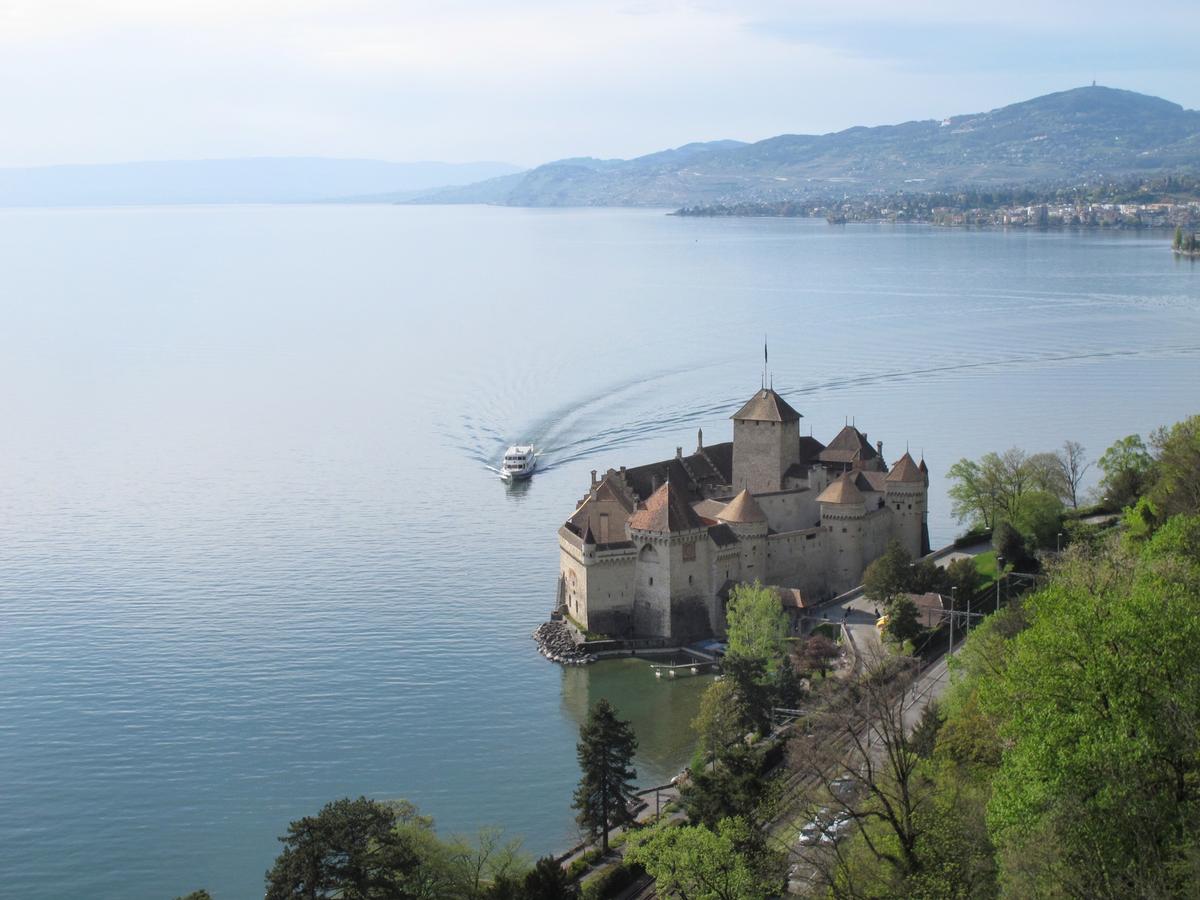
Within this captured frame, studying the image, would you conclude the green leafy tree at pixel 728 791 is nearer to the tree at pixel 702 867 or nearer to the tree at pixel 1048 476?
the tree at pixel 702 867

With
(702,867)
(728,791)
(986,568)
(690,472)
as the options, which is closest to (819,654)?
(728,791)

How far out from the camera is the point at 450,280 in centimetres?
16238

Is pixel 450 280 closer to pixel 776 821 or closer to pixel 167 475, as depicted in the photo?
pixel 167 475

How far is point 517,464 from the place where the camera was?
65.7 m

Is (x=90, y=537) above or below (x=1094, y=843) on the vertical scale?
below

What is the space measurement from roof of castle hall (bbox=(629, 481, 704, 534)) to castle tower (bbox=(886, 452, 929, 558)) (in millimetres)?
8108

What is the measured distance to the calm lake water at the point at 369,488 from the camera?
3500 centimetres

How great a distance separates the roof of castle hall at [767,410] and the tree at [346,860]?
2587 cm

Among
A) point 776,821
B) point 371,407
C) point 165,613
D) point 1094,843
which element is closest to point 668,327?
point 371,407

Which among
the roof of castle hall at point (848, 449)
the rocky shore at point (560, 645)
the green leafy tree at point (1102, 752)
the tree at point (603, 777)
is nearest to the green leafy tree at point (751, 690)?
the tree at point (603, 777)

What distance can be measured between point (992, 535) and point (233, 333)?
8012cm

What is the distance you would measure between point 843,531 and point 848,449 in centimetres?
405

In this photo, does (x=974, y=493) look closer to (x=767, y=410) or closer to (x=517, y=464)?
(x=767, y=410)

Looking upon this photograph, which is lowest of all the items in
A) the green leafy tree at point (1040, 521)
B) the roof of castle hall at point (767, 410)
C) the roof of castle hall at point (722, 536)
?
the green leafy tree at point (1040, 521)
